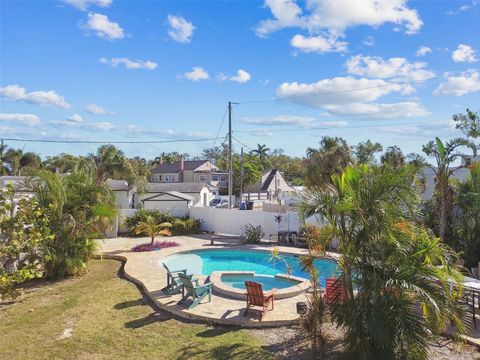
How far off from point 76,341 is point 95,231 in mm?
7281

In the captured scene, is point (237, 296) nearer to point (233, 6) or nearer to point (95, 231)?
point (95, 231)

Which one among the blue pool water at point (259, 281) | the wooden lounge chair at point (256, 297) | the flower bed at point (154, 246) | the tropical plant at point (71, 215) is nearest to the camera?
the wooden lounge chair at point (256, 297)

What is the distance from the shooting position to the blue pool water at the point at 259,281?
549 inches

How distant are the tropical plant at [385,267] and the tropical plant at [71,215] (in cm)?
1013

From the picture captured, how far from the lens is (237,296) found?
38.1 feet

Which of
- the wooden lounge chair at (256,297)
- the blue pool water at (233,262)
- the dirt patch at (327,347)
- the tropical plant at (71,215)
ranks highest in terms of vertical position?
the tropical plant at (71,215)

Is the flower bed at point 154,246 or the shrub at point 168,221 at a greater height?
the shrub at point 168,221

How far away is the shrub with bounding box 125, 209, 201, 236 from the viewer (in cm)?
2403

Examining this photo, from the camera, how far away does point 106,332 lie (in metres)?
8.89

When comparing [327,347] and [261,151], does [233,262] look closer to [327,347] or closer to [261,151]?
[327,347]

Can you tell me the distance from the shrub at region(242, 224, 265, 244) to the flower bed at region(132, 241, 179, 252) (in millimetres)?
3967

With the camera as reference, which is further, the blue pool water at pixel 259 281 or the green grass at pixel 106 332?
the blue pool water at pixel 259 281

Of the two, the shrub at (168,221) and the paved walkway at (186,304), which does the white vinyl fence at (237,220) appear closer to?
the shrub at (168,221)

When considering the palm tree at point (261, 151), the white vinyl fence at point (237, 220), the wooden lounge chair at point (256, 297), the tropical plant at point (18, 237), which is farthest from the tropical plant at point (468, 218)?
the palm tree at point (261, 151)
